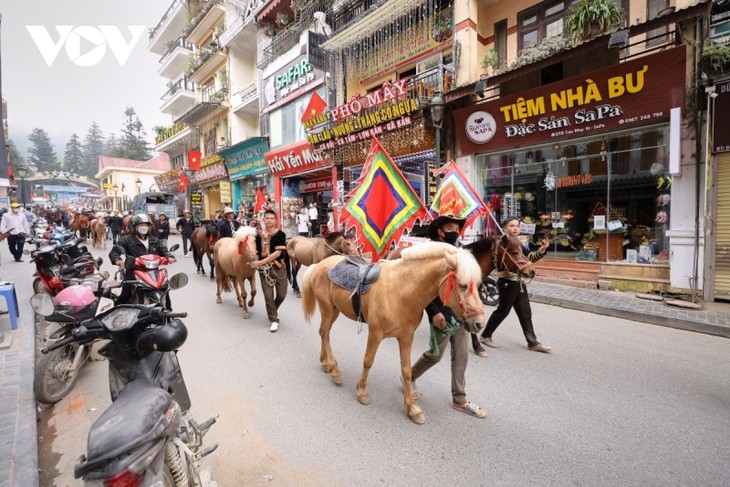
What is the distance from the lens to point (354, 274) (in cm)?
365

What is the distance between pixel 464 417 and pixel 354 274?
1.68 m

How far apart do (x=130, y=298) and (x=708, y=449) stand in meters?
6.45

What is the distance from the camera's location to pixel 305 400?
3578 mm

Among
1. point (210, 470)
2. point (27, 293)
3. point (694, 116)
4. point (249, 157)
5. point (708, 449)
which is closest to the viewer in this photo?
point (210, 470)

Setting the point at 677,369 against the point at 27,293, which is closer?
the point at 677,369

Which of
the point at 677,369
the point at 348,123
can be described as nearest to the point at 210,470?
the point at 677,369

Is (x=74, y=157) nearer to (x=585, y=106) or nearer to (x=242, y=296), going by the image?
(x=242, y=296)

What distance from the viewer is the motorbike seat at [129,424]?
1.49 m

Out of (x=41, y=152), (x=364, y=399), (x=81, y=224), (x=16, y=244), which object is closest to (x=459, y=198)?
(x=364, y=399)

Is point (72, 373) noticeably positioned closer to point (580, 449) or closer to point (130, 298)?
point (130, 298)

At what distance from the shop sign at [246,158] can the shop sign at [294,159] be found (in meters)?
1.24

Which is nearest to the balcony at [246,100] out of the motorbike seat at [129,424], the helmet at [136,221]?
the helmet at [136,221]

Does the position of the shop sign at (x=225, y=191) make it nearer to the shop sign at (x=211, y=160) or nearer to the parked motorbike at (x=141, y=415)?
the shop sign at (x=211, y=160)

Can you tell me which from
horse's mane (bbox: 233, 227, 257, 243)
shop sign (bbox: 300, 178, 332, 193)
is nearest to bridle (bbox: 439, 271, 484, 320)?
horse's mane (bbox: 233, 227, 257, 243)
